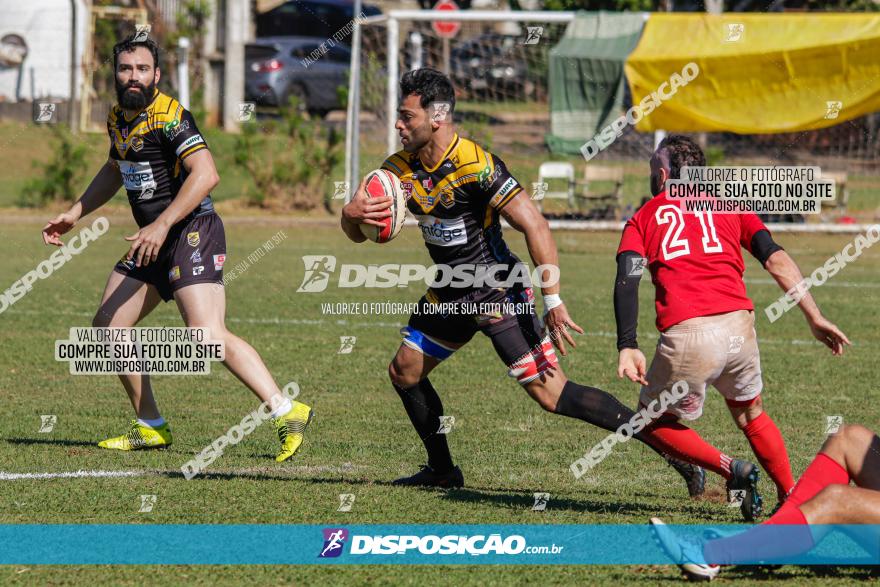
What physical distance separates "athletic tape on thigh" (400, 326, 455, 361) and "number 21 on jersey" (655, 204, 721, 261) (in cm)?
128

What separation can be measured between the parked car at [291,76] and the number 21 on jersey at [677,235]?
25056 millimetres

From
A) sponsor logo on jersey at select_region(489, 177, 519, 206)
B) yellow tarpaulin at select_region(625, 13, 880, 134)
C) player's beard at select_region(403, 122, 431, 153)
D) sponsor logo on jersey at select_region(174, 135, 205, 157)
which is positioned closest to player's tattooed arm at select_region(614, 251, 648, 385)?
sponsor logo on jersey at select_region(489, 177, 519, 206)

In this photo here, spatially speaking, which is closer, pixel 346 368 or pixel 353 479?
pixel 353 479

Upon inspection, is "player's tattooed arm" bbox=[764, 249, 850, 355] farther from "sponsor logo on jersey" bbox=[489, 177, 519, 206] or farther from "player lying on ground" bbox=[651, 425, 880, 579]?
"sponsor logo on jersey" bbox=[489, 177, 519, 206]

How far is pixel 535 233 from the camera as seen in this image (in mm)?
6258

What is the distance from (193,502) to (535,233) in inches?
83.3

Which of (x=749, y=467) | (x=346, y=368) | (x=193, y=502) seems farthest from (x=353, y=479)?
(x=346, y=368)

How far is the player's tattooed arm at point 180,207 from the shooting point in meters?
6.82

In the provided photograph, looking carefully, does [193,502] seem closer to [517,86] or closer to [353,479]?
[353,479]

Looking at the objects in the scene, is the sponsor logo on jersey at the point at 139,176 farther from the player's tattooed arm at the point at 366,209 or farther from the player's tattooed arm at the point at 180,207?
the player's tattooed arm at the point at 366,209

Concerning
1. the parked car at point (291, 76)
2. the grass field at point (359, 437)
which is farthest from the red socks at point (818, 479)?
the parked car at point (291, 76)

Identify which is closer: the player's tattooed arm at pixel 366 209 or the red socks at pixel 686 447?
the red socks at pixel 686 447

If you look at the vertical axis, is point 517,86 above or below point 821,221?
above

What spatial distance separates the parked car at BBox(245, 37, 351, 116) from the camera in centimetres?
3081
